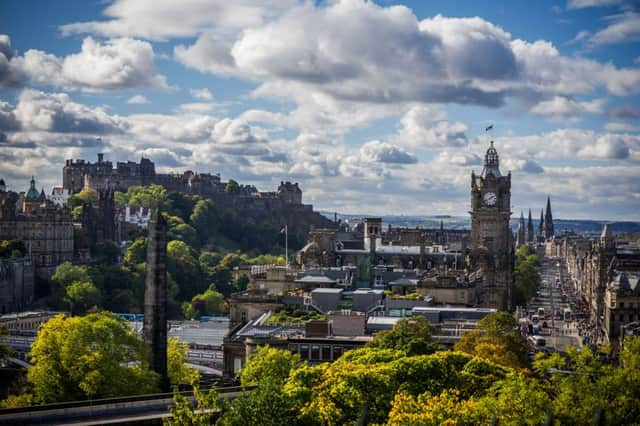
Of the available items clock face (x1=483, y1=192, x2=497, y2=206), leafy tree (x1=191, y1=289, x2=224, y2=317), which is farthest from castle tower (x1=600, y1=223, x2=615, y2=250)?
leafy tree (x1=191, y1=289, x2=224, y2=317)

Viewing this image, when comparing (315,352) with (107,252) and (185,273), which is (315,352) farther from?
(107,252)

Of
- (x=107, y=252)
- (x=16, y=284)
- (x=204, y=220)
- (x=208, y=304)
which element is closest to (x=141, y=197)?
(x=204, y=220)

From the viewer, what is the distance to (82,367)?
Result: 46812 mm

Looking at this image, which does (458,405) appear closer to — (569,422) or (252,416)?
(569,422)

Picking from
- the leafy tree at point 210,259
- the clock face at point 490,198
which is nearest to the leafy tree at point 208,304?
the leafy tree at point 210,259

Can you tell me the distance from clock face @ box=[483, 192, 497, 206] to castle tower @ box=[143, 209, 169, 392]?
198 feet

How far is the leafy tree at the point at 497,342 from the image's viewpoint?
54062 millimetres

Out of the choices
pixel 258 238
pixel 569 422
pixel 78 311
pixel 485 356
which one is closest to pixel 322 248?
pixel 78 311

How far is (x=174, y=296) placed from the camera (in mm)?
Result: 131125

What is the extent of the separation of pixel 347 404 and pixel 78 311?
8114 cm

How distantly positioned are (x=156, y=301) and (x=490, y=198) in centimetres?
6194

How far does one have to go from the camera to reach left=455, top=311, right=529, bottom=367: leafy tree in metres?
54.1

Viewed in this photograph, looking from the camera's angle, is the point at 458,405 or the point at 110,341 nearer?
the point at 458,405

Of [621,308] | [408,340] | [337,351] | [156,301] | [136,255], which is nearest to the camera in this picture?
[156,301]
